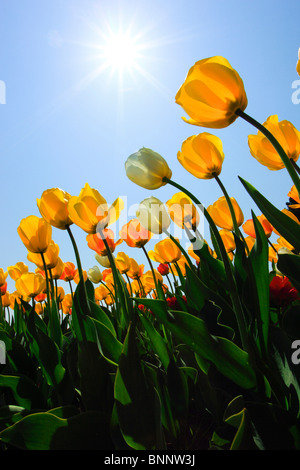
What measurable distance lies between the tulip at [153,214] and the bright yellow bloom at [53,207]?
0.99 feet

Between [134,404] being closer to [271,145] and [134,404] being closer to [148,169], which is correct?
[148,169]

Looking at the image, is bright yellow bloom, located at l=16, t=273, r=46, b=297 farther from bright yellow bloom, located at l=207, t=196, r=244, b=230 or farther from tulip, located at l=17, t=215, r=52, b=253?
bright yellow bloom, located at l=207, t=196, r=244, b=230

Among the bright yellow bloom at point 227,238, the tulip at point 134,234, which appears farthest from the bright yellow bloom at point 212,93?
the bright yellow bloom at point 227,238

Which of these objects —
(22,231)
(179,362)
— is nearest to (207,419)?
(179,362)

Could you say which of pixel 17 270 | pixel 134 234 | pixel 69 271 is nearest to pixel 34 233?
pixel 134 234

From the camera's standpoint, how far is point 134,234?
2070 millimetres

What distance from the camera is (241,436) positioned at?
62 cm

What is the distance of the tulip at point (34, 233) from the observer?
160cm

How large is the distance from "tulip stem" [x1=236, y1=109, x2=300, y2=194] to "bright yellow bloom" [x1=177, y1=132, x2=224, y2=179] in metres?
0.30

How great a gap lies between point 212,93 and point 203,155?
0.32m

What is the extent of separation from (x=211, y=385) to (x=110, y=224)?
682mm

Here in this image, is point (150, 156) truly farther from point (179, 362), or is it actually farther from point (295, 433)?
point (295, 433)

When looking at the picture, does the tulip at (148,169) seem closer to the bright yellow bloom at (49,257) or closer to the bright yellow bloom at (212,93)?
the bright yellow bloom at (212,93)
